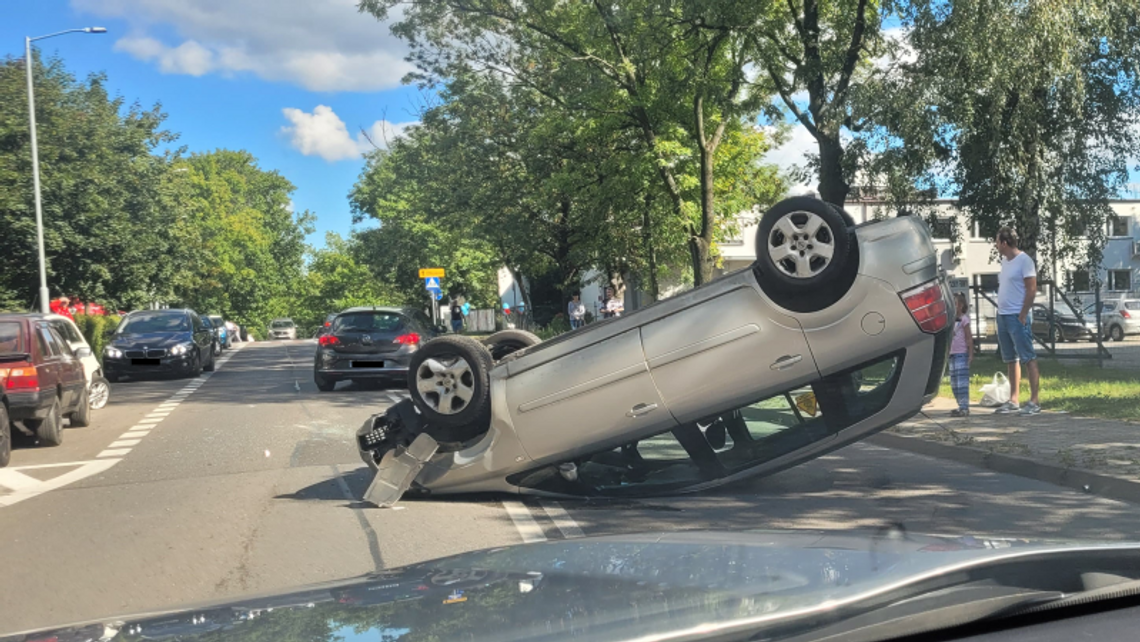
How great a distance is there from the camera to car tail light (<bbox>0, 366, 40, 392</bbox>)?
1140 centimetres

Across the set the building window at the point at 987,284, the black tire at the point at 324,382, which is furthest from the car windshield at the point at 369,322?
the building window at the point at 987,284

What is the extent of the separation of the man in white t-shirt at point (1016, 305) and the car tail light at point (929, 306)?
4410 millimetres

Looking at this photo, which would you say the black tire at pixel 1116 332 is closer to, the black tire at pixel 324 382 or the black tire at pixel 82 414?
the black tire at pixel 324 382

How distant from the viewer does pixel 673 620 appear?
222 cm

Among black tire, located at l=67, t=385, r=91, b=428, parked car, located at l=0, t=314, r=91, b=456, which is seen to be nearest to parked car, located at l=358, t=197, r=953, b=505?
parked car, located at l=0, t=314, r=91, b=456

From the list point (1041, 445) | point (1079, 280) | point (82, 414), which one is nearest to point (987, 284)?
point (1079, 280)

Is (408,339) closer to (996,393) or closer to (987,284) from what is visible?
(996,393)

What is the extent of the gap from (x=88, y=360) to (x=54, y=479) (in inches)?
251

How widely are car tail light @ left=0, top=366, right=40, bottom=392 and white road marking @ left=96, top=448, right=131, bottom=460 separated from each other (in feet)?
3.56

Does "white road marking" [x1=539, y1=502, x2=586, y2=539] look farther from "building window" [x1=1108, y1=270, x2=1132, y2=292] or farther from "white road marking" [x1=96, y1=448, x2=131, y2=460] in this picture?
"building window" [x1=1108, y1=270, x2=1132, y2=292]

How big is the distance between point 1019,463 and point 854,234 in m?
2.99

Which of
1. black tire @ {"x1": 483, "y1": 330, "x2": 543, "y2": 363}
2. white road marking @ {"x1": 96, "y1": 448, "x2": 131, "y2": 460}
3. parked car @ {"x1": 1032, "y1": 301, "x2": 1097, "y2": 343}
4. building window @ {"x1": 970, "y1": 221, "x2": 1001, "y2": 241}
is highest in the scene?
building window @ {"x1": 970, "y1": 221, "x2": 1001, "y2": 241}

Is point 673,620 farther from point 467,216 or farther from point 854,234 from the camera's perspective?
point 467,216

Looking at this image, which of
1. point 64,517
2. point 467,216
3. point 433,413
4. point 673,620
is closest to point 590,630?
point 673,620
